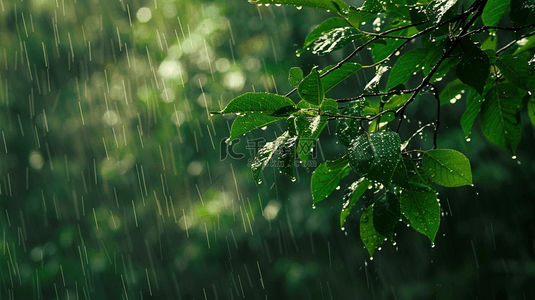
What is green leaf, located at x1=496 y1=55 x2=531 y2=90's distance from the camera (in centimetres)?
62

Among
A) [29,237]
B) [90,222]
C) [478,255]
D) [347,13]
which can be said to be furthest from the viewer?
[29,237]

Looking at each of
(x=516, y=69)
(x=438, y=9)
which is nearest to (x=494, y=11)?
(x=516, y=69)

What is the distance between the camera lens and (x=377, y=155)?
446 millimetres

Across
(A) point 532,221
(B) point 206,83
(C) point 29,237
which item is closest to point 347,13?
(A) point 532,221

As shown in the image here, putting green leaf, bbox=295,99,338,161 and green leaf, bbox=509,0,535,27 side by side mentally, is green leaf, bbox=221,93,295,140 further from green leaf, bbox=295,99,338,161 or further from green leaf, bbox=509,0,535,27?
green leaf, bbox=509,0,535,27

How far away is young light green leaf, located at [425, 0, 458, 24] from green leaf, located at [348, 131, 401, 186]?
18 cm

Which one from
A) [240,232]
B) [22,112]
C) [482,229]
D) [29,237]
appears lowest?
[482,229]

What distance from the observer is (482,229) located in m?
3.27

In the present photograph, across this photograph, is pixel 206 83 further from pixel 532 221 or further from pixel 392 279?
pixel 532 221

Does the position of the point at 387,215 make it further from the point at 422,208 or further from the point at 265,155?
the point at 265,155

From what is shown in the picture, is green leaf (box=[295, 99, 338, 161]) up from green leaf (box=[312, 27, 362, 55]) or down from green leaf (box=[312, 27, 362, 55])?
down

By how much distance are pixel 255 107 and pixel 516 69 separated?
454 mm

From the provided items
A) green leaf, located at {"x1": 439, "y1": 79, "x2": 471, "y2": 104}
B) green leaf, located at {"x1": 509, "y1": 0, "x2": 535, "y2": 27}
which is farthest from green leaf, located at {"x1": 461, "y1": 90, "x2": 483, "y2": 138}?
green leaf, located at {"x1": 509, "y1": 0, "x2": 535, "y2": 27}

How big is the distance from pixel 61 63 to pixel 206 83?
2580 millimetres
